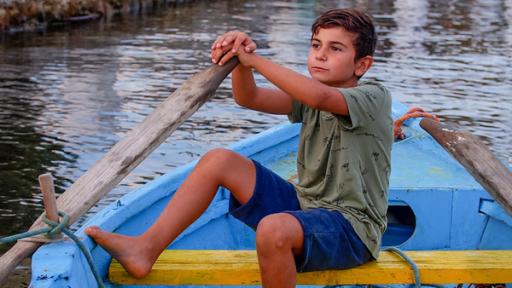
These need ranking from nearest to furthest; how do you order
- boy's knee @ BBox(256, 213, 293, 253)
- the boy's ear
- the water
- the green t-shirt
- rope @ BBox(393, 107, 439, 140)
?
boy's knee @ BBox(256, 213, 293, 253)
the green t-shirt
the boy's ear
rope @ BBox(393, 107, 439, 140)
the water

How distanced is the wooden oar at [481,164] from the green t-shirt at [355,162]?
17.0 inches

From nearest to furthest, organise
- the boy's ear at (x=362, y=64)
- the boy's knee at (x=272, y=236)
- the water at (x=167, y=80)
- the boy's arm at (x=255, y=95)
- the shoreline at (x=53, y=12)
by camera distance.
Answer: the boy's knee at (x=272, y=236) < the boy's ear at (x=362, y=64) < the boy's arm at (x=255, y=95) < the water at (x=167, y=80) < the shoreline at (x=53, y=12)

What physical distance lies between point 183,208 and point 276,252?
17.3 inches

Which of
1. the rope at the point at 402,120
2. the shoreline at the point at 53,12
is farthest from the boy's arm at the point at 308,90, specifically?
the shoreline at the point at 53,12

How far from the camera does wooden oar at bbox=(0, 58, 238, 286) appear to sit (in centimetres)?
320

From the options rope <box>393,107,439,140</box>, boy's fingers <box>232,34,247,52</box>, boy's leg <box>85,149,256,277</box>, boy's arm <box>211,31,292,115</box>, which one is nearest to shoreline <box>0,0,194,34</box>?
rope <box>393,107,439,140</box>

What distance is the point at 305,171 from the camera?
347cm

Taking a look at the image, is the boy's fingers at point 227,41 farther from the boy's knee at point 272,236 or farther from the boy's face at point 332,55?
the boy's knee at point 272,236

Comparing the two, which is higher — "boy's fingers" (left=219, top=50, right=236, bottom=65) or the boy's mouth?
"boy's fingers" (left=219, top=50, right=236, bottom=65)

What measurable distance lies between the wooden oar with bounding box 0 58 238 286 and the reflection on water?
3057mm

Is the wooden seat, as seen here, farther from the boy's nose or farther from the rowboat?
the boy's nose

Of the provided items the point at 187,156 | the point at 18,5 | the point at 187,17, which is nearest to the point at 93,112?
the point at 187,156

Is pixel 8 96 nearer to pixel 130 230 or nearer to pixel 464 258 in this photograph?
pixel 130 230

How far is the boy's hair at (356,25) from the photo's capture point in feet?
11.0
